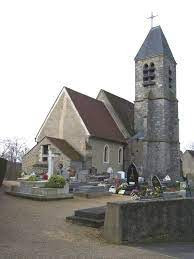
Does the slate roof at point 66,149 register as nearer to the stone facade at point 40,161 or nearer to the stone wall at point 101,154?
the stone facade at point 40,161

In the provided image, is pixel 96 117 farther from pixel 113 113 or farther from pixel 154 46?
pixel 154 46

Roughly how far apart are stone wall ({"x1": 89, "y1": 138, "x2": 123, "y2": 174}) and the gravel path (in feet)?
58.6

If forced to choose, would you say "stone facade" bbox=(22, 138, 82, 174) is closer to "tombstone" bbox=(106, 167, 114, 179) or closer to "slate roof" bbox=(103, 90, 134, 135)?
"tombstone" bbox=(106, 167, 114, 179)

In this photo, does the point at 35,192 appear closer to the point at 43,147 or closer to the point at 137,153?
the point at 43,147

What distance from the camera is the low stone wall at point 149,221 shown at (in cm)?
937

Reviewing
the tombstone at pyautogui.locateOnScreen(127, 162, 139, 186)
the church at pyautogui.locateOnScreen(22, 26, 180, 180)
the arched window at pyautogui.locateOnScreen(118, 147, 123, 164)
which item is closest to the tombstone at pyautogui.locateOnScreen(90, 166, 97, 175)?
the church at pyautogui.locateOnScreen(22, 26, 180, 180)

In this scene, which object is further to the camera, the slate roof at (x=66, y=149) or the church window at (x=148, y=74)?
the church window at (x=148, y=74)

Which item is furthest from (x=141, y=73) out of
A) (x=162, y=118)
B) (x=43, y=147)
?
(x=43, y=147)

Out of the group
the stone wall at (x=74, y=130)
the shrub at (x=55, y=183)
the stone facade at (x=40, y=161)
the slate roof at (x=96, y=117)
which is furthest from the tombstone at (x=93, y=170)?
the shrub at (x=55, y=183)

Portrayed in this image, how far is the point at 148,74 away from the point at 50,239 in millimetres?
30419

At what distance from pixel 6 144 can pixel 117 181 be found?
52.1 m

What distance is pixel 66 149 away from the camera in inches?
1162

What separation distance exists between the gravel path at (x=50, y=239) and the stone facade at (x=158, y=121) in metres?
23.1

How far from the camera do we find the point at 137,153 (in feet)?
113
